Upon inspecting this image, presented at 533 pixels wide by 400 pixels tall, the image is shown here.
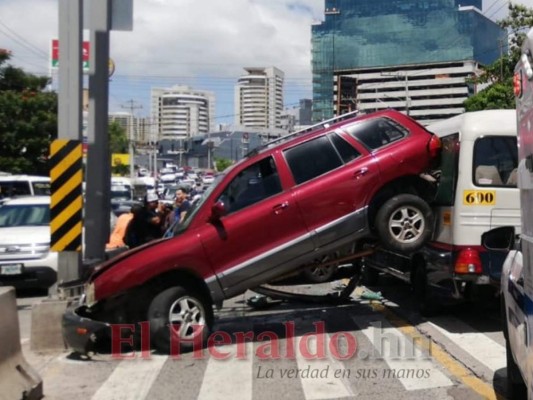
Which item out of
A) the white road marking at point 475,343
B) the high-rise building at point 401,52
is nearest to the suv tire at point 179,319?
the white road marking at point 475,343

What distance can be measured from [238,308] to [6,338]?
16.4 feet

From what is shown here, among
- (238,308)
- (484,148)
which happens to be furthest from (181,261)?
(484,148)

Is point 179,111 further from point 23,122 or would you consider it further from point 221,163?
point 23,122

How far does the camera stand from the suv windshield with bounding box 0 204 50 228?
526 inches

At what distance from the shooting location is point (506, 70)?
89.0 ft

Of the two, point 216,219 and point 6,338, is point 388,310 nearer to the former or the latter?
point 216,219

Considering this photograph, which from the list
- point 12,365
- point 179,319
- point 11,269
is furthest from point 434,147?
point 11,269

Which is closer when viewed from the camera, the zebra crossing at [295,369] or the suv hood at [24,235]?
the zebra crossing at [295,369]

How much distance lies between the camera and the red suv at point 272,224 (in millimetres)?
7547

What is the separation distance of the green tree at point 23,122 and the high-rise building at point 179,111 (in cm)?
9446

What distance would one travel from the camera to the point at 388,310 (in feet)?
31.8

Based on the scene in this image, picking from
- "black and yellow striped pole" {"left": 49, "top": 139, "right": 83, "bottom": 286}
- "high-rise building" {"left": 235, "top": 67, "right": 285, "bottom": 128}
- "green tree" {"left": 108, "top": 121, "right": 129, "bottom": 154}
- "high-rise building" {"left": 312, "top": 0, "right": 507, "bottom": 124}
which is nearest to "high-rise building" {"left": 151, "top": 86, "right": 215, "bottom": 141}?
"high-rise building" {"left": 235, "top": 67, "right": 285, "bottom": 128}

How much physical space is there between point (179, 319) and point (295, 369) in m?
1.53

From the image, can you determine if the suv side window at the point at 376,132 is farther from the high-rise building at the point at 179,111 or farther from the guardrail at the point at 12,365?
the high-rise building at the point at 179,111
